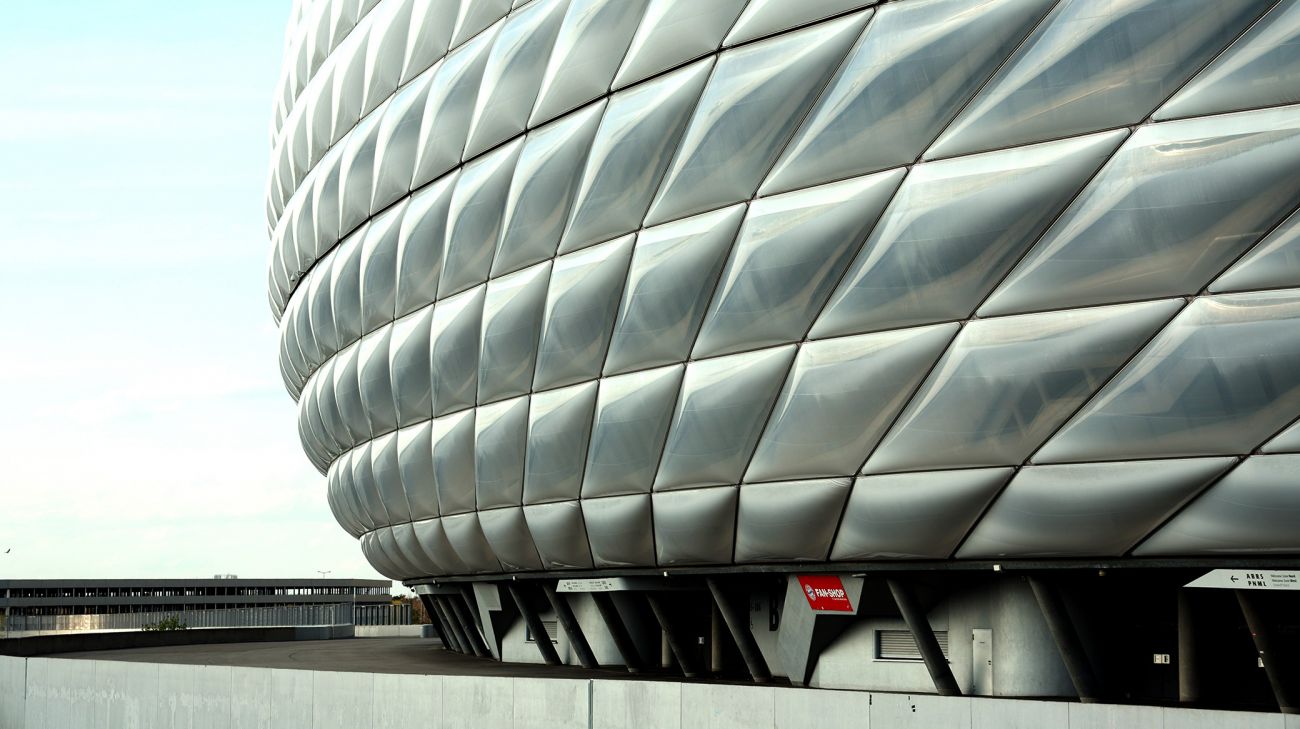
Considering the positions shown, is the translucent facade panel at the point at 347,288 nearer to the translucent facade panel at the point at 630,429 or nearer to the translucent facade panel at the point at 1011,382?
the translucent facade panel at the point at 630,429

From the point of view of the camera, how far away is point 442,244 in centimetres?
2430

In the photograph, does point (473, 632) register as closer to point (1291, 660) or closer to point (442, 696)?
point (442, 696)

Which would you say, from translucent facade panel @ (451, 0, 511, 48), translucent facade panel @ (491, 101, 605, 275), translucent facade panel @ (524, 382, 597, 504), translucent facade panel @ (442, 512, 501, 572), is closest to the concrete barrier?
translucent facade panel @ (524, 382, 597, 504)

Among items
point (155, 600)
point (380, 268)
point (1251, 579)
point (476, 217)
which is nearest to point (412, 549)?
point (380, 268)

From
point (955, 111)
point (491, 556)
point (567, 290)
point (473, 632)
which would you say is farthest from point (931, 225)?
point (473, 632)

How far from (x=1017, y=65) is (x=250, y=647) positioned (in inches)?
1245

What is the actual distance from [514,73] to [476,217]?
2.53 meters

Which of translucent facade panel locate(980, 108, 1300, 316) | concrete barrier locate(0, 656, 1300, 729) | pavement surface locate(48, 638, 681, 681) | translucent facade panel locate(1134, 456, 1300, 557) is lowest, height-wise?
concrete barrier locate(0, 656, 1300, 729)

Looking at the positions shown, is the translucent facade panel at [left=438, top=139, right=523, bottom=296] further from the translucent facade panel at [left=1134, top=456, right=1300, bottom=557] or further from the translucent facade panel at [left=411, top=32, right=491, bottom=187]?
the translucent facade panel at [left=1134, top=456, right=1300, bottom=557]

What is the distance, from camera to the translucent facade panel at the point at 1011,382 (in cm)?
1502

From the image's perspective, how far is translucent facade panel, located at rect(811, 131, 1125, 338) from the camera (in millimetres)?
15328

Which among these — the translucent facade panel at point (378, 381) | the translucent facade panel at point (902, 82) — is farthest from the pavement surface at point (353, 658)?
the translucent facade panel at point (902, 82)

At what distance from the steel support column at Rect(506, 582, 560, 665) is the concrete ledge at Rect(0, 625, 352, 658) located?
14.8m

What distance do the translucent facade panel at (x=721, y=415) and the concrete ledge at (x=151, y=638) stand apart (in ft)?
71.5
